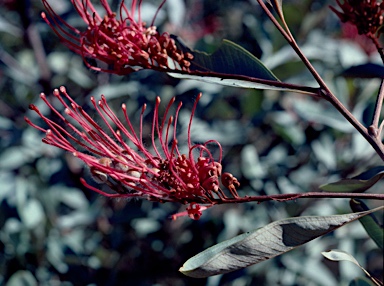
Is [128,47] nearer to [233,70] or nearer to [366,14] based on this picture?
[233,70]

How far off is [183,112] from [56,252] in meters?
0.67

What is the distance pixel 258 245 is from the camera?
31.7 inches

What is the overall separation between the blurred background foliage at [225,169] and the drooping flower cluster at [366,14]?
2.83 ft

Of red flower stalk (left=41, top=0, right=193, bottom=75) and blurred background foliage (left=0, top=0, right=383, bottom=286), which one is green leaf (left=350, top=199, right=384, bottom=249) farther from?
blurred background foliage (left=0, top=0, right=383, bottom=286)

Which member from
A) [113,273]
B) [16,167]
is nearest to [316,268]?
[113,273]

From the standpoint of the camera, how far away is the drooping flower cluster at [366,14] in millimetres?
897

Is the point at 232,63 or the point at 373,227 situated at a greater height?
the point at 232,63

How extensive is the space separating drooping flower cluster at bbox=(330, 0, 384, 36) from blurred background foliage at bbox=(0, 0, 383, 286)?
33.9 inches

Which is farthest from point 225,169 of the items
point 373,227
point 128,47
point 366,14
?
point 366,14

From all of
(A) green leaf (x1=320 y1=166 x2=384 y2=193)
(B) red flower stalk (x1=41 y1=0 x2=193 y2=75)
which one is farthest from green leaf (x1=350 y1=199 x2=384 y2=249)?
(B) red flower stalk (x1=41 y1=0 x2=193 y2=75)

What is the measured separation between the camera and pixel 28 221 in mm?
2033

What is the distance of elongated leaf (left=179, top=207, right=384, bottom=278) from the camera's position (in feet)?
2.60

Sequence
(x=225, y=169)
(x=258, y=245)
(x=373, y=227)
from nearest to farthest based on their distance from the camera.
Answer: (x=258, y=245)
(x=373, y=227)
(x=225, y=169)

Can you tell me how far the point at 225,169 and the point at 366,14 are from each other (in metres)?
1.20
